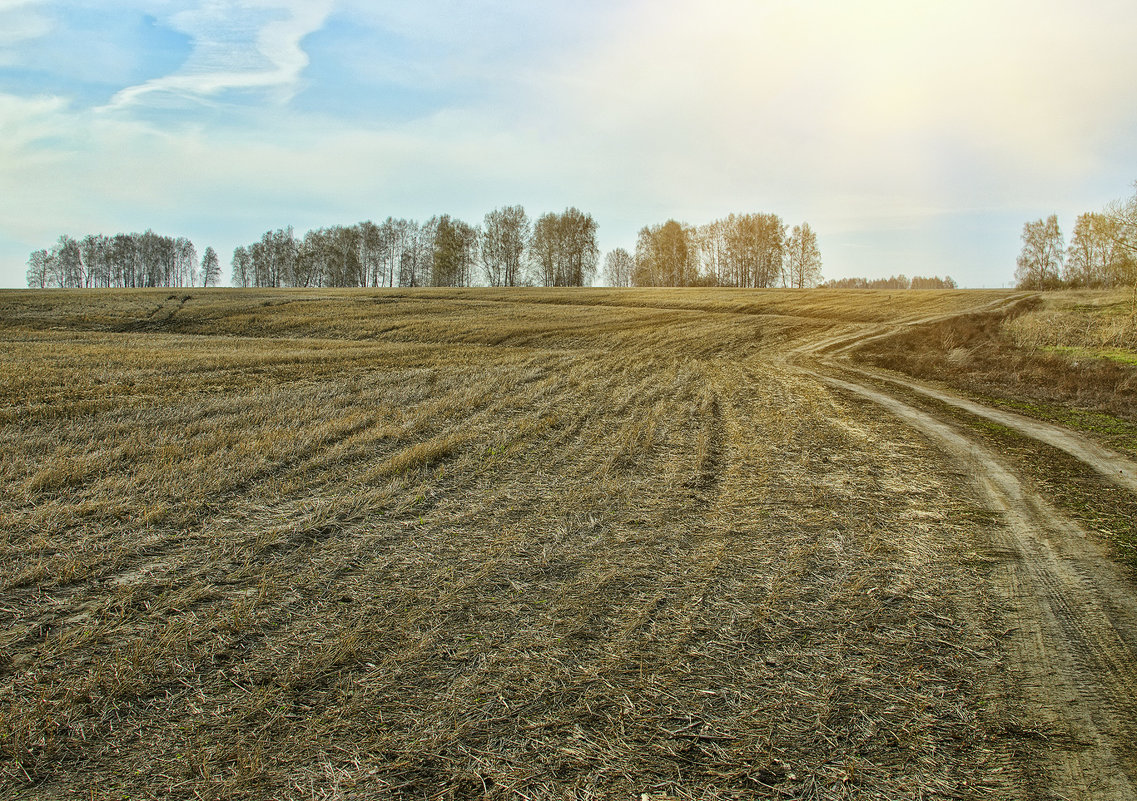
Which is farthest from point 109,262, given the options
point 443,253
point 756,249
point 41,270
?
point 756,249

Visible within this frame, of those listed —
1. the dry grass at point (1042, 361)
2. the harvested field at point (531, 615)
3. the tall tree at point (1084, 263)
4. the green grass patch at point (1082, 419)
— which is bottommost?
the harvested field at point (531, 615)

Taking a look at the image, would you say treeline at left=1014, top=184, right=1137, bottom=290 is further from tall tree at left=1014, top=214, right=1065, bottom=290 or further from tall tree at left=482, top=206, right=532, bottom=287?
tall tree at left=482, top=206, right=532, bottom=287

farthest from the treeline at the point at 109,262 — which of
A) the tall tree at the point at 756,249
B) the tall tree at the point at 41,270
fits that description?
the tall tree at the point at 756,249

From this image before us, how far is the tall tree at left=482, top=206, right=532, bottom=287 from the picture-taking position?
86.8 metres

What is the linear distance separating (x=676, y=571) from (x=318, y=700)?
125 inches

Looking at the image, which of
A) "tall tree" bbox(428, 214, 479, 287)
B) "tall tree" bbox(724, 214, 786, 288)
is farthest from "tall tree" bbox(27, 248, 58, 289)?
"tall tree" bbox(724, 214, 786, 288)

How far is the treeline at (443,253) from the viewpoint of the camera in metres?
87.1

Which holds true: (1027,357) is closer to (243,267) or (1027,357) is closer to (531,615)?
(531,615)

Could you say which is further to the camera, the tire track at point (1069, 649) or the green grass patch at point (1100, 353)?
the green grass patch at point (1100, 353)

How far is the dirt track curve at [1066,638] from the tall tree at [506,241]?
83.5m

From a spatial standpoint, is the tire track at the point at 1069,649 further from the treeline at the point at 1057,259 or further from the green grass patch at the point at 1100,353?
the treeline at the point at 1057,259

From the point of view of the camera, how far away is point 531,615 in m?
4.59

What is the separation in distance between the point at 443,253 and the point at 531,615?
84251mm

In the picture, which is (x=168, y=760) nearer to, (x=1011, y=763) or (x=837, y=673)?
(x=837, y=673)
